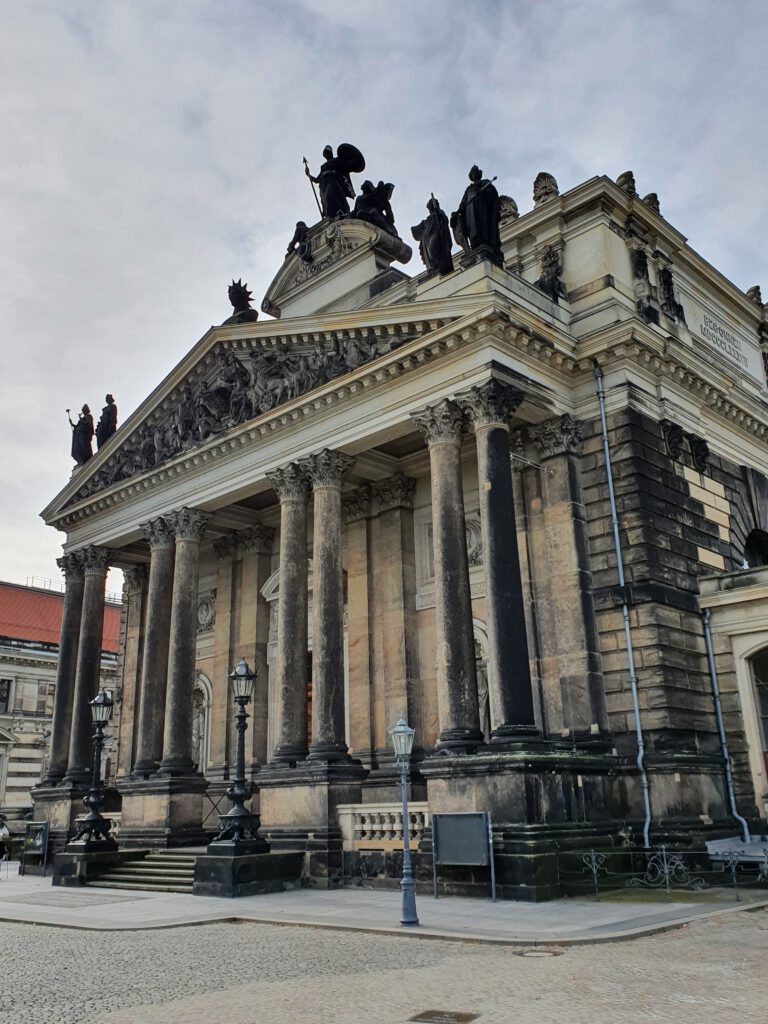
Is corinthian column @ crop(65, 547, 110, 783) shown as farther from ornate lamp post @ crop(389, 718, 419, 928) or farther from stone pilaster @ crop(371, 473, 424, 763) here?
ornate lamp post @ crop(389, 718, 419, 928)

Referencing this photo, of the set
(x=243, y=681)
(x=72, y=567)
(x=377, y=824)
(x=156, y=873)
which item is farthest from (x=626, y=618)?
(x=72, y=567)

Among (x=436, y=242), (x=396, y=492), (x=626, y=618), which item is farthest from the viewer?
(x=396, y=492)

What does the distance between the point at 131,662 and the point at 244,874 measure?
18916 millimetres

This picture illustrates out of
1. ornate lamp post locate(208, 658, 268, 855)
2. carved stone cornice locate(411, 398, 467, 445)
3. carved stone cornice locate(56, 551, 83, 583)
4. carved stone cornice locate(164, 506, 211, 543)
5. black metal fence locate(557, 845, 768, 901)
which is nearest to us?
black metal fence locate(557, 845, 768, 901)

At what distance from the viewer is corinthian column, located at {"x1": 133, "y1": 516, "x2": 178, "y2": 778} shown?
98.9 ft

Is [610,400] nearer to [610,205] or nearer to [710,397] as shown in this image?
[710,397]

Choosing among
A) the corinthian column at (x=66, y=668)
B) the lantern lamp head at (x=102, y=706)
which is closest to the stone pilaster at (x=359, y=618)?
the lantern lamp head at (x=102, y=706)

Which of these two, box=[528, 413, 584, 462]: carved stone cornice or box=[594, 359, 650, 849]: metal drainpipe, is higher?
box=[528, 413, 584, 462]: carved stone cornice

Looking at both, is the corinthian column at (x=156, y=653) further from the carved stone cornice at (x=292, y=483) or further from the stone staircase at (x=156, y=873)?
the carved stone cornice at (x=292, y=483)

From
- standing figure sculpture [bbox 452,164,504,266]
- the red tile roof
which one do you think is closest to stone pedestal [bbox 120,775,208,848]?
standing figure sculpture [bbox 452,164,504,266]

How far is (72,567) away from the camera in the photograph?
3638 centimetres

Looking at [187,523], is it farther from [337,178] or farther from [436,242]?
[337,178]

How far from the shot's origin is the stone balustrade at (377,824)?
21672 millimetres

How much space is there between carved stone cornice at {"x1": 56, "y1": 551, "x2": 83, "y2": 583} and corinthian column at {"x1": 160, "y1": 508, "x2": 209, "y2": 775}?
6.55 metres
